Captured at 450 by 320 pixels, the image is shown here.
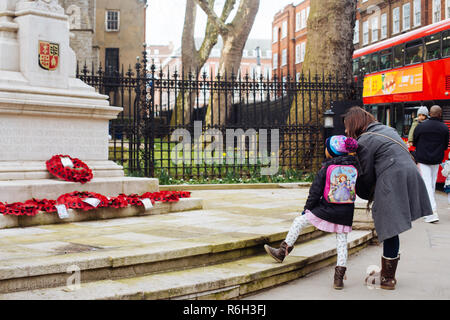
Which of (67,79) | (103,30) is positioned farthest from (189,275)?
(103,30)

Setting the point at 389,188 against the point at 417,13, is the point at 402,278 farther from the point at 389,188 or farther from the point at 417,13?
the point at 417,13

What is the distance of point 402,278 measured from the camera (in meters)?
5.71

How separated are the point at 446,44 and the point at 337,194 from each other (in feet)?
40.7

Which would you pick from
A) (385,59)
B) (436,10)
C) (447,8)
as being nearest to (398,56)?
(385,59)

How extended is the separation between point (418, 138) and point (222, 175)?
5.54m

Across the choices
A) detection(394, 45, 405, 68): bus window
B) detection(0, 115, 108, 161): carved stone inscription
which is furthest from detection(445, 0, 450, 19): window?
detection(0, 115, 108, 161): carved stone inscription

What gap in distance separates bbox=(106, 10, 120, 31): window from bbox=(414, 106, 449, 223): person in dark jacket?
38633 millimetres

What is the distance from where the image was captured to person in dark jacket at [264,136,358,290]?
5.11 meters

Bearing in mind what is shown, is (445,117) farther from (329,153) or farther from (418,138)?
(329,153)

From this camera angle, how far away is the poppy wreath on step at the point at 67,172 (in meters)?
7.70

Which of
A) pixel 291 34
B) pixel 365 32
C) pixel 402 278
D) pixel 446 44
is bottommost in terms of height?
pixel 402 278

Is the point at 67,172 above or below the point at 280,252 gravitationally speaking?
above

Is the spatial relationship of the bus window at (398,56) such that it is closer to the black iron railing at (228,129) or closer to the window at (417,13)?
the black iron railing at (228,129)

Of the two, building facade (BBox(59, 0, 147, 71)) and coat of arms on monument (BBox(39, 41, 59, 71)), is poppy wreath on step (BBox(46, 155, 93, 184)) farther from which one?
building facade (BBox(59, 0, 147, 71))
